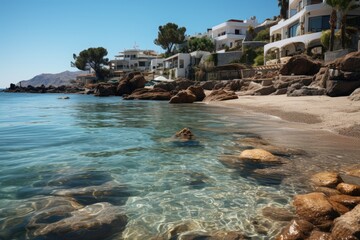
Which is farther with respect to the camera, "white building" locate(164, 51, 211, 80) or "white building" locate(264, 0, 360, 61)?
"white building" locate(164, 51, 211, 80)

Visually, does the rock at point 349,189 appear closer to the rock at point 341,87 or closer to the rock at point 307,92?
the rock at point 341,87

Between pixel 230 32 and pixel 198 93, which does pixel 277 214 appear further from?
pixel 230 32

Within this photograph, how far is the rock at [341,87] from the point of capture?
19641 millimetres

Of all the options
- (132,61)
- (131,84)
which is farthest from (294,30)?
(132,61)

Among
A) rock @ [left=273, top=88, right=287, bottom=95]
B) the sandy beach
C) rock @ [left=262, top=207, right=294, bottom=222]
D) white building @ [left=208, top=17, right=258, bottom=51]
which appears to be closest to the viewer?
rock @ [left=262, top=207, right=294, bottom=222]

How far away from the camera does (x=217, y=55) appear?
55.9 metres

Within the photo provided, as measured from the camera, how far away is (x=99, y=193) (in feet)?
18.6

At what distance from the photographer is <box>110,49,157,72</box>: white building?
10031cm

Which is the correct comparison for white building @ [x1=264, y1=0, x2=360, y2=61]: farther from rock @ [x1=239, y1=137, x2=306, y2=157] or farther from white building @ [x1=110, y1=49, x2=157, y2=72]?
white building @ [x1=110, y1=49, x2=157, y2=72]

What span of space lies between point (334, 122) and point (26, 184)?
11.9 metres

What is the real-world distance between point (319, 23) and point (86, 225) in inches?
1811

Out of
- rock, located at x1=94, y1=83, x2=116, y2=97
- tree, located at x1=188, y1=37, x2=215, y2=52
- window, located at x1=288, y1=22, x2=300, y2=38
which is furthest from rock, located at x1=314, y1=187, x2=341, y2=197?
tree, located at x1=188, y1=37, x2=215, y2=52

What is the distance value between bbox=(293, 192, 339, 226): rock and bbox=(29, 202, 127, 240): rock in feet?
8.88

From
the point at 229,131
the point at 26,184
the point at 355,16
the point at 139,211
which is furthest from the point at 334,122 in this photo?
the point at 355,16
